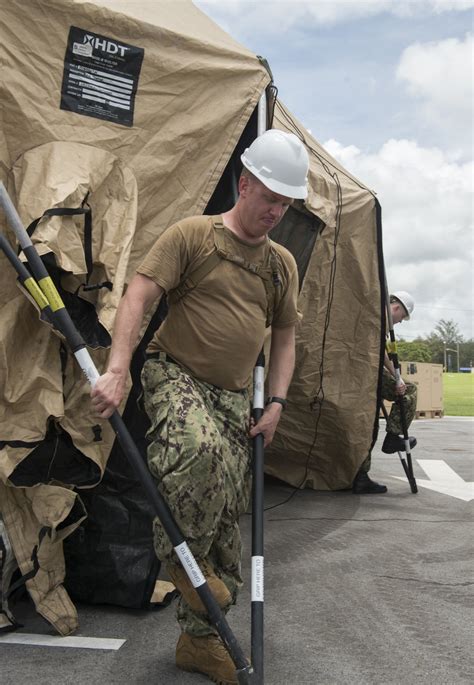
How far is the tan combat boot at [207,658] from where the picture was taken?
266 cm

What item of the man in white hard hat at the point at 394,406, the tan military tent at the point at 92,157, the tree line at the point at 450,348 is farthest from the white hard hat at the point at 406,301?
the tree line at the point at 450,348

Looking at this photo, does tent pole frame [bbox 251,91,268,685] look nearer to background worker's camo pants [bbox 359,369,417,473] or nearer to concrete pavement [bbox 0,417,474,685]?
concrete pavement [bbox 0,417,474,685]

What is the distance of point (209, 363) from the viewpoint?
9.56 feet

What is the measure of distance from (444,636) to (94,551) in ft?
5.45

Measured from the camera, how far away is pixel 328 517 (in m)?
5.60

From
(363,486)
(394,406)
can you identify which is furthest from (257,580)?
(394,406)

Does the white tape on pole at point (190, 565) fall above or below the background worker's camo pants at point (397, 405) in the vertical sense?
below

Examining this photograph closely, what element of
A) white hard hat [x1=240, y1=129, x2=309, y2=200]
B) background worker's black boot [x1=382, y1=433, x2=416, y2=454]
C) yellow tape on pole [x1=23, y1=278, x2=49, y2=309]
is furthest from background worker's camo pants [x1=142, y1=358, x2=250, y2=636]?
background worker's black boot [x1=382, y1=433, x2=416, y2=454]

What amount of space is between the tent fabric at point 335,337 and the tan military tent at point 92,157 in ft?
4.67

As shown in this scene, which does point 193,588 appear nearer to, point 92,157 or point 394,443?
point 92,157

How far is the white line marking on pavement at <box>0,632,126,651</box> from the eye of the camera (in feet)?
9.78

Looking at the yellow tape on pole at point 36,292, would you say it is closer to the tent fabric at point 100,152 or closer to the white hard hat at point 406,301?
the tent fabric at point 100,152

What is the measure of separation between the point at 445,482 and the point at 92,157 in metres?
5.46

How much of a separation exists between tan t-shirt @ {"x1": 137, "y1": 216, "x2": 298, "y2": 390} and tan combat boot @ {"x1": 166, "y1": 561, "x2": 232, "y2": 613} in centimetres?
74
